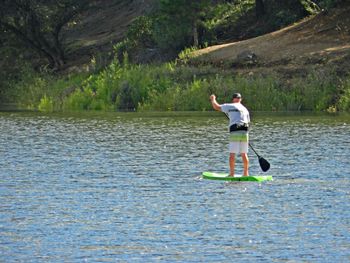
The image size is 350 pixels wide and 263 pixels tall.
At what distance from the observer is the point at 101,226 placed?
2117cm

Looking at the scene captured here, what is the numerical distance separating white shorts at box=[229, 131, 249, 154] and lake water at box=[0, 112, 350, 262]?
90 centimetres

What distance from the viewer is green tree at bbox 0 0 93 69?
79.4 m

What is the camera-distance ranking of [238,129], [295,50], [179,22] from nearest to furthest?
[238,129], [295,50], [179,22]

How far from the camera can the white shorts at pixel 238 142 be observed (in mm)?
27781

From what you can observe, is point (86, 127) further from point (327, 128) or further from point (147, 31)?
point (147, 31)

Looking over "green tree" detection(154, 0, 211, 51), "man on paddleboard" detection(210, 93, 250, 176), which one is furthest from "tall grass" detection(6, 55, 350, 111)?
"man on paddleboard" detection(210, 93, 250, 176)

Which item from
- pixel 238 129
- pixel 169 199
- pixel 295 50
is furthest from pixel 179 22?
pixel 169 199

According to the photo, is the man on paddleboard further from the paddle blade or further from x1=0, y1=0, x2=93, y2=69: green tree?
x1=0, y1=0, x2=93, y2=69: green tree

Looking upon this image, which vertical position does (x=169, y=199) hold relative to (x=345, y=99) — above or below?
below

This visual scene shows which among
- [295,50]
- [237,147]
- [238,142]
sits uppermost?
[295,50]

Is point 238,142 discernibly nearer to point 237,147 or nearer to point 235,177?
point 237,147

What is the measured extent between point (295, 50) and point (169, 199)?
38.3 metres

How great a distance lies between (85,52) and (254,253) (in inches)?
2609

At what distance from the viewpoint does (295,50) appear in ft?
203
